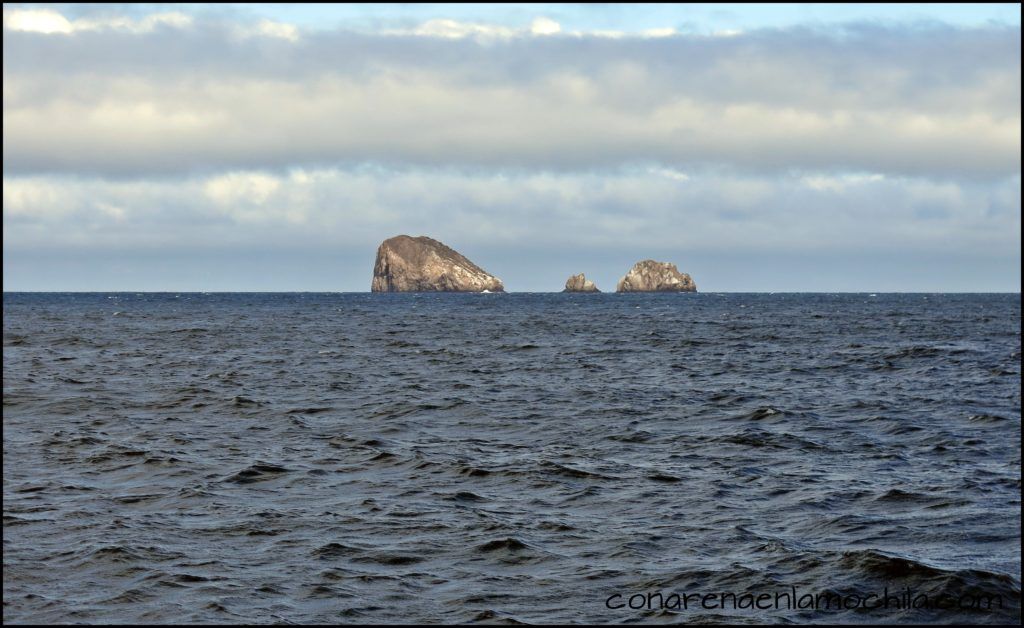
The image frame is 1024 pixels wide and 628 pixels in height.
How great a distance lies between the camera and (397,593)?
13.3 metres

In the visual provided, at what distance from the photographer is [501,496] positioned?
63.2 feet

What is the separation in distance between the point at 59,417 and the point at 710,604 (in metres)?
22.4

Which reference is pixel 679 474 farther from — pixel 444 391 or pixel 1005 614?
pixel 444 391

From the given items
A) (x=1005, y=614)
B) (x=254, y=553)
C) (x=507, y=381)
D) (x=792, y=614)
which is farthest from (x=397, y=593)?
(x=507, y=381)

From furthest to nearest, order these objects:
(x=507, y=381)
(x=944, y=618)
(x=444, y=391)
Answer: (x=507, y=381), (x=444, y=391), (x=944, y=618)

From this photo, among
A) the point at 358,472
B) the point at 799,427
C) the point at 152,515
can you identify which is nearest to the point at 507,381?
the point at 799,427

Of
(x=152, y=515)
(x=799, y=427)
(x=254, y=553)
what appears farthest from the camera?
(x=799, y=427)

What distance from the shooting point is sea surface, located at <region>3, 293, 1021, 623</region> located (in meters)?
13.2

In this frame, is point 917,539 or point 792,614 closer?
point 792,614

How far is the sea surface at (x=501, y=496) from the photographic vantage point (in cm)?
1325

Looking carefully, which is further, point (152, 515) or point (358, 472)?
point (358, 472)

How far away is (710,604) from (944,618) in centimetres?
275

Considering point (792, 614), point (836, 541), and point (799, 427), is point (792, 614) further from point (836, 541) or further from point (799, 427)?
point (799, 427)

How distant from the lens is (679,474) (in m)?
21.6
